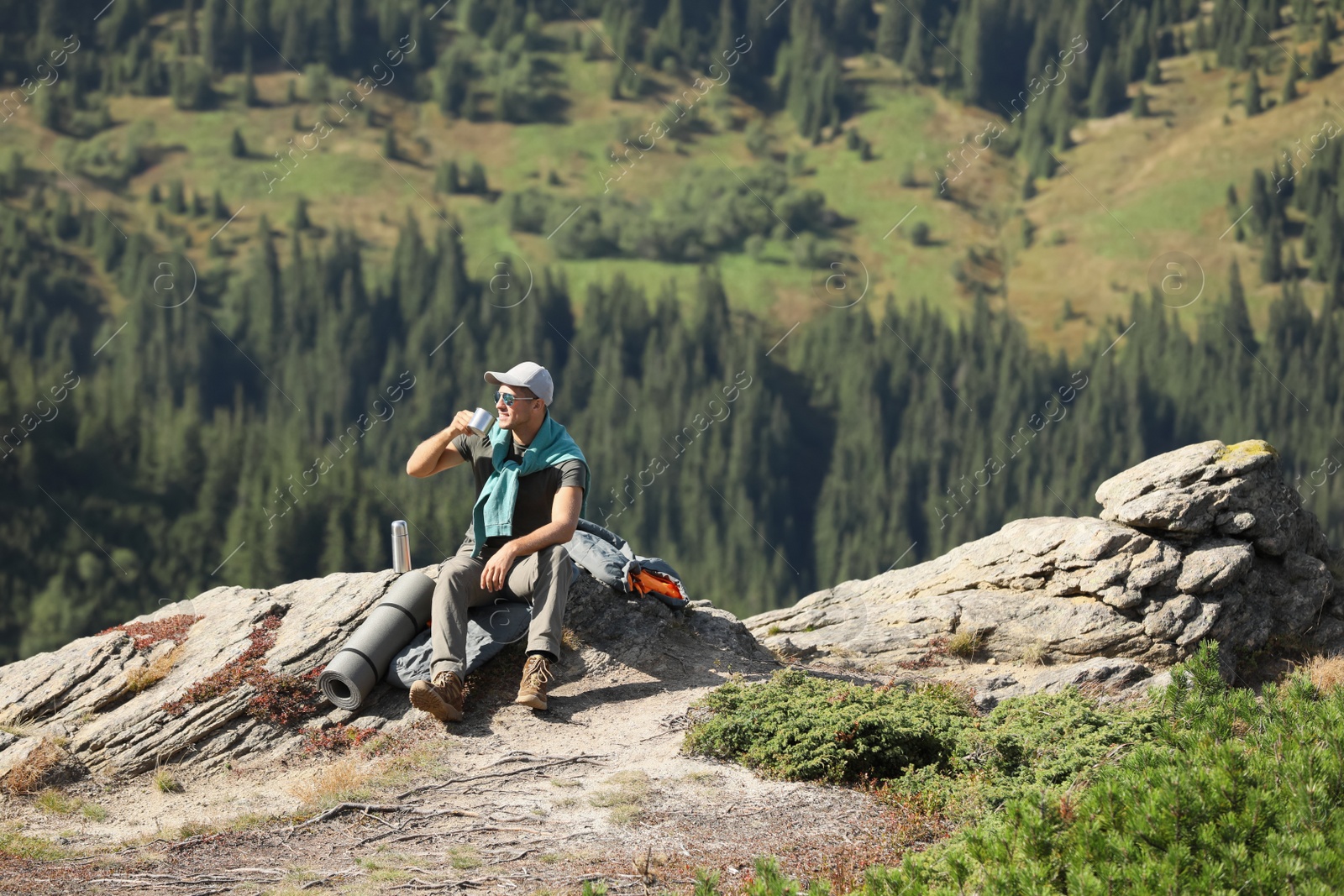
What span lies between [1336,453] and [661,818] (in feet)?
520

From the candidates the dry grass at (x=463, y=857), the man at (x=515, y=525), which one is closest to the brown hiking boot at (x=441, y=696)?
the man at (x=515, y=525)

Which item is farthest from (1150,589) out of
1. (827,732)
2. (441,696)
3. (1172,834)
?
(1172,834)

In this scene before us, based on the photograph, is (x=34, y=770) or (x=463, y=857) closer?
(x=463, y=857)

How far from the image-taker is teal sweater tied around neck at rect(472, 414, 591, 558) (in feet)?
42.6

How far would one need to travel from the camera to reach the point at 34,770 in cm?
1241

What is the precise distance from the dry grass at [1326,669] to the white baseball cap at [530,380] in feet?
28.5

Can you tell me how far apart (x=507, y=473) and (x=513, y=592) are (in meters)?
1.08

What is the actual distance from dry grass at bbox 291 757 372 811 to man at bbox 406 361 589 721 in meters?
0.84

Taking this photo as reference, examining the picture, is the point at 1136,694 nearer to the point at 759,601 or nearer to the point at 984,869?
the point at 984,869

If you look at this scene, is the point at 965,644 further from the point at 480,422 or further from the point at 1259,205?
the point at 1259,205

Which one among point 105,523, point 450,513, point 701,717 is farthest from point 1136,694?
point 105,523

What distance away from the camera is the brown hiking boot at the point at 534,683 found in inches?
492

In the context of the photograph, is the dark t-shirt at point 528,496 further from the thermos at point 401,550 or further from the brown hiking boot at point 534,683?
the thermos at point 401,550

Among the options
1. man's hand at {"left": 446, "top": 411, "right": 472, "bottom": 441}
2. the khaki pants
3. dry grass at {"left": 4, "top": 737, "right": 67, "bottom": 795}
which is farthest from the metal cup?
dry grass at {"left": 4, "top": 737, "right": 67, "bottom": 795}
